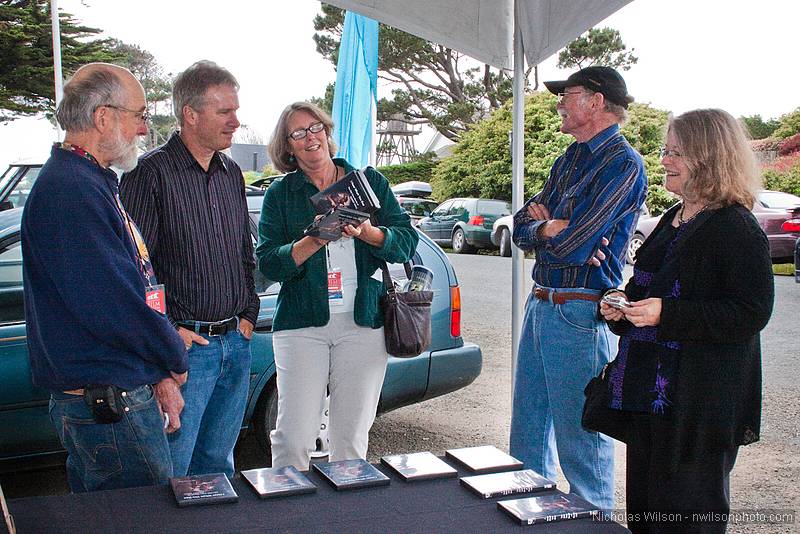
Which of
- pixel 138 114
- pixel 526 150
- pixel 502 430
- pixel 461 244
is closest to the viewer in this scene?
pixel 138 114

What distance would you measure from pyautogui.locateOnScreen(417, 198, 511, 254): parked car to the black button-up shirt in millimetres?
14515

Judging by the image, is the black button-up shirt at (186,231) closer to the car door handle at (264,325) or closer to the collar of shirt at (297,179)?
the collar of shirt at (297,179)

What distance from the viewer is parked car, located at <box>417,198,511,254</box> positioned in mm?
16922

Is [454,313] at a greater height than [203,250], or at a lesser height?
lesser

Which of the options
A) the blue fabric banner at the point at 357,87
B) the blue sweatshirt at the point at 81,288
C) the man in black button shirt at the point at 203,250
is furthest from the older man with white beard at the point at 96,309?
the blue fabric banner at the point at 357,87

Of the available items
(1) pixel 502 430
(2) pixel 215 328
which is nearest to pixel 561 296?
(2) pixel 215 328

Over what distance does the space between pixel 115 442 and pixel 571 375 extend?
151cm

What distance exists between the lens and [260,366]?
3.66 metres

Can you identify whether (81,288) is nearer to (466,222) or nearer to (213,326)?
(213,326)

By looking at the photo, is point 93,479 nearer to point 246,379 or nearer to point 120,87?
point 246,379

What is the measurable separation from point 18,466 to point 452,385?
2.11 meters

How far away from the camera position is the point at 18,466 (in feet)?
10.9

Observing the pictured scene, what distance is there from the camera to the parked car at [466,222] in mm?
16922

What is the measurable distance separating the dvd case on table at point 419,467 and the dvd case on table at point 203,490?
14.4 inches
